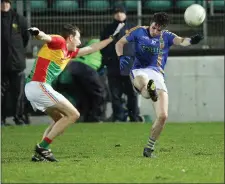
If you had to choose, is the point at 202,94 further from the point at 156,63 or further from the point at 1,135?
the point at 156,63

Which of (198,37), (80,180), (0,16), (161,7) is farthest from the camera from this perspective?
(161,7)

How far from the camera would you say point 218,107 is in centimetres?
2142

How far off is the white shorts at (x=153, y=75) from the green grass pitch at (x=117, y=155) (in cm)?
98

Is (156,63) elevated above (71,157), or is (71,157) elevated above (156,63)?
(156,63)

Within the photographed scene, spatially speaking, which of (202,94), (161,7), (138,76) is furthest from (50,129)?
(161,7)

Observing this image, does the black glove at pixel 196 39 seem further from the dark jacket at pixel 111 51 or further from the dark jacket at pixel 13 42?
the dark jacket at pixel 13 42

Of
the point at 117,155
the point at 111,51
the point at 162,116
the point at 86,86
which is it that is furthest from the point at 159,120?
the point at 86,86

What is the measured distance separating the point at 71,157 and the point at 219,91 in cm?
837

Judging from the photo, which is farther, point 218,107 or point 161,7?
point 161,7

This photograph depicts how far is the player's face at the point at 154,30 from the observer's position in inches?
558

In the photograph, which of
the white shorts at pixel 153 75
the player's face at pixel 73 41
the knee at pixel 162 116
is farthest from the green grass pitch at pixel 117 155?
the player's face at pixel 73 41

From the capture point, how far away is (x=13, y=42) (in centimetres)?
2033

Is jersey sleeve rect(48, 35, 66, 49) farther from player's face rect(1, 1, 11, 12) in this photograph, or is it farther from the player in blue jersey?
player's face rect(1, 1, 11, 12)

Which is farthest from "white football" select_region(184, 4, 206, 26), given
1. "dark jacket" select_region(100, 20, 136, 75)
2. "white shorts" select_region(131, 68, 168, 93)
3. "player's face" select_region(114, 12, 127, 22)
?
"dark jacket" select_region(100, 20, 136, 75)
